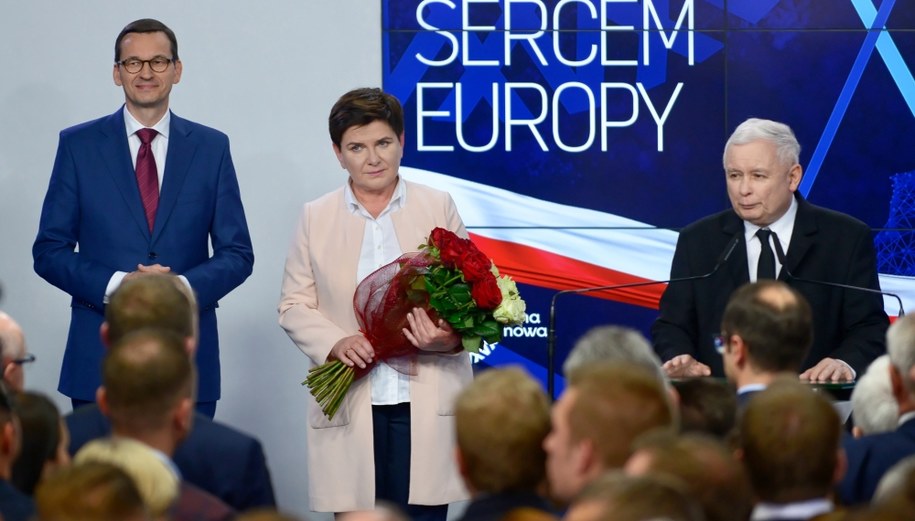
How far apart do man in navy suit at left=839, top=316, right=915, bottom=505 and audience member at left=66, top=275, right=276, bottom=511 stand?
1217 mm

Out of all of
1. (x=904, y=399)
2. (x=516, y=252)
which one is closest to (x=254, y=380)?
(x=516, y=252)

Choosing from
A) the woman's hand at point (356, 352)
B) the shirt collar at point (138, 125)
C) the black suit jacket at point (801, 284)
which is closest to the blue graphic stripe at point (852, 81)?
the black suit jacket at point (801, 284)

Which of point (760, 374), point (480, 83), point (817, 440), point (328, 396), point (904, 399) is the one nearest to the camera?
point (817, 440)

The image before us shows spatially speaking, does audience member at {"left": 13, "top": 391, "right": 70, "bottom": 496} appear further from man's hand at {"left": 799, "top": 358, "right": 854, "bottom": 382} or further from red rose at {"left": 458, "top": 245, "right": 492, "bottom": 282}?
man's hand at {"left": 799, "top": 358, "right": 854, "bottom": 382}

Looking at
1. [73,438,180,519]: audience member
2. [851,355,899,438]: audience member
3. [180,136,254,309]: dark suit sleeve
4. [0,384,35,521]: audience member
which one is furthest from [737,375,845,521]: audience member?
[180,136,254,309]: dark suit sleeve

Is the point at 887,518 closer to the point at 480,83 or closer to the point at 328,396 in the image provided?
the point at 328,396

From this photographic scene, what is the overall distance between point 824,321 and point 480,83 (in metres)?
2.07

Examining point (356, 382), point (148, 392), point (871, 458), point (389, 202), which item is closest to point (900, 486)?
point (871, 458)

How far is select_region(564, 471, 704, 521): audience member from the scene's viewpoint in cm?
185

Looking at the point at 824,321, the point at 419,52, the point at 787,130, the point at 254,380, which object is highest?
the point at 419,52

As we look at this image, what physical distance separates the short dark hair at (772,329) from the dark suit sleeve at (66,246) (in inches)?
83.2

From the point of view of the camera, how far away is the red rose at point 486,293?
424cm

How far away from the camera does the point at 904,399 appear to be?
10.2ft

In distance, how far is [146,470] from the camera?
2.46 m
